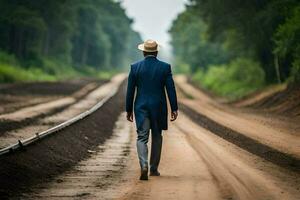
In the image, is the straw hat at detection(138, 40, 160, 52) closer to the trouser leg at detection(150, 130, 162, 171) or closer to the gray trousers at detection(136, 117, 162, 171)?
the gray trousers at detection(136, 117, 162, 171)

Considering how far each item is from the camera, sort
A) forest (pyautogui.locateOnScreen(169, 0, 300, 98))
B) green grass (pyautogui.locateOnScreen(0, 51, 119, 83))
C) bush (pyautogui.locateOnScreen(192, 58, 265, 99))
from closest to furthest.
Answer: forest (pyautogui.locateOnScreen(169, 0, 300, 98)) < bush (pyautogui.locateOnScreen(192, 58, 265, 99)) < green grass (pyautogui.locateOnScreen(0, 51, 119, 83))

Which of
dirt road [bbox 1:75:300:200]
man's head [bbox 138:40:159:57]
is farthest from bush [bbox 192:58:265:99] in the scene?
man's head [bbox 138:40:159:57]

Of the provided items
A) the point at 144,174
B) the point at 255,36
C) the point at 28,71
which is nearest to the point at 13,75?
the point at 28,71

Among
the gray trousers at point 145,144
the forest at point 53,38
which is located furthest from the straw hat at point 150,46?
the forest at point 53,38

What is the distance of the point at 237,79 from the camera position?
184 feet

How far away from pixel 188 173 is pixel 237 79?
151 ft

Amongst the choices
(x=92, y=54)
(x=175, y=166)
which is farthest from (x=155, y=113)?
(x=92, y=54)

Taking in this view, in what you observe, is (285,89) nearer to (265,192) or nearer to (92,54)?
(265,192)

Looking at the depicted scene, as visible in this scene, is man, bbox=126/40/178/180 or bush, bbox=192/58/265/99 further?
bush, bbox=192/58/265/99

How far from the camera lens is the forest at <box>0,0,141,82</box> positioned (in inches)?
2275

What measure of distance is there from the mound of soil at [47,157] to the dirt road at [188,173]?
229mm

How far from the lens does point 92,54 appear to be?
108 m

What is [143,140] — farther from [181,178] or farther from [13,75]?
[13,75]

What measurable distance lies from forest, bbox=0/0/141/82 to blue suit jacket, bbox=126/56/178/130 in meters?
36.4
